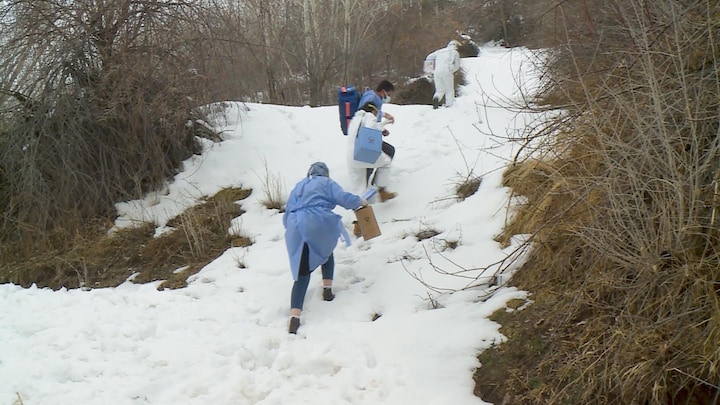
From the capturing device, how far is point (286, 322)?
190 inches

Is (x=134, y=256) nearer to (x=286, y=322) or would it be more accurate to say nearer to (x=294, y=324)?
(x=286, y=322)

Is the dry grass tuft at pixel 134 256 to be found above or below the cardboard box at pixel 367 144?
below

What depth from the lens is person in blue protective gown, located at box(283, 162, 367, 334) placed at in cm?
478

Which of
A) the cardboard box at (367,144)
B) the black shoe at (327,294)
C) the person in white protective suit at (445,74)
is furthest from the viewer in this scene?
the person in white protective suit at (445,74)

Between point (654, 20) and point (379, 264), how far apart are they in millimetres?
3073

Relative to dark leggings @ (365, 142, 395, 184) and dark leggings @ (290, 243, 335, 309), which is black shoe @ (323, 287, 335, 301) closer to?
dark leggings @ (290, 243, 335, 309)

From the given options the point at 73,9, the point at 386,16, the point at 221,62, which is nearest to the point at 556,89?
the point at 221,62

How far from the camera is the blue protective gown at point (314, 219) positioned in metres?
4.80

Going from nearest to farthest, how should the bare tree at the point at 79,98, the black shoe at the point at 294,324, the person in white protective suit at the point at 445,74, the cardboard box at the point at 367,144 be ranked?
the black shoe at the point at 294,324 → the cardboard box at the point at 367,144 → the bare tree at the point at 79,98 → the person in white protective suit at the point at 445,74

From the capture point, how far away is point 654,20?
3.59 metres

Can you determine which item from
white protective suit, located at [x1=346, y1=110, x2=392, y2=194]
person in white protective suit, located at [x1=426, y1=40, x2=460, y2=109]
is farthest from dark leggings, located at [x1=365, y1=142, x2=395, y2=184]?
person in white protective suit, located at [x1=426, y1=40, x2=460, y2=109]

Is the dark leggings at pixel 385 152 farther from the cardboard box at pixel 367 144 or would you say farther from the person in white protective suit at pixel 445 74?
the person in white protective suit at pixel 445 74

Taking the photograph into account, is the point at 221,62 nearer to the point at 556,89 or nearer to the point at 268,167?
the point at 268,167

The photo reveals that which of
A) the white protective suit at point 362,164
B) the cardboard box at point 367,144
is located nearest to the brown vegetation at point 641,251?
the cardboard box at point 367,144
